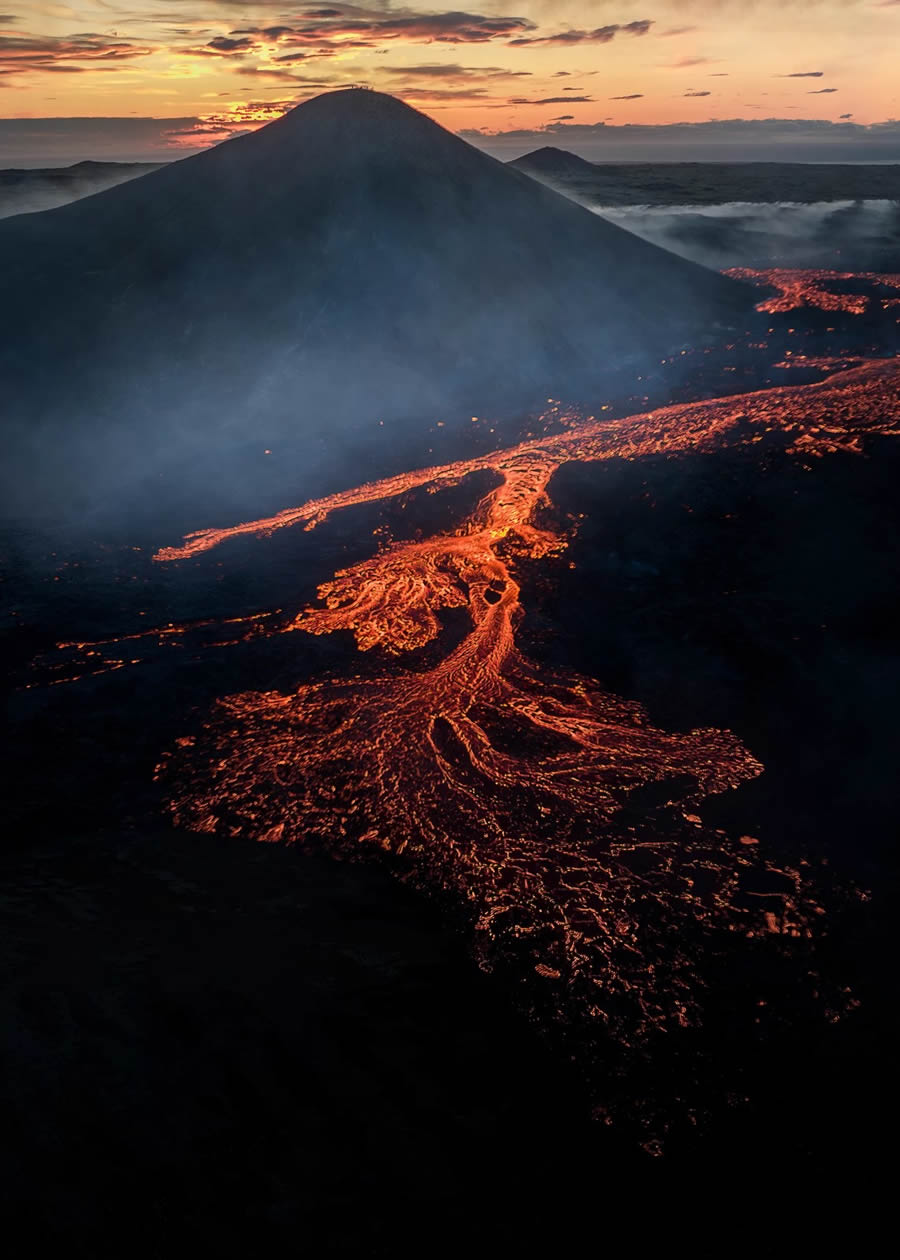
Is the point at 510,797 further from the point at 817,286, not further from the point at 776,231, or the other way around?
the point at 776,231

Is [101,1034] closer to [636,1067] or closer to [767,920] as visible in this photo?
[636,1067]

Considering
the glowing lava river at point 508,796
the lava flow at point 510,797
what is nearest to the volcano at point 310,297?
the glowing lava river at point 508,796

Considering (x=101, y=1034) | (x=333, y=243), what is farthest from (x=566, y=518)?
(x=333, y=243)

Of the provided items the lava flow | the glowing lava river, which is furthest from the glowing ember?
the lava flow

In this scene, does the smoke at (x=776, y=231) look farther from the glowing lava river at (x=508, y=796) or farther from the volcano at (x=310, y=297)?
the glowing lava river at (x=508, y=796)

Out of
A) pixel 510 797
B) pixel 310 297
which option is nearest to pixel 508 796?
pixel 510 797

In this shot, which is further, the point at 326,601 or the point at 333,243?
the point at 333,243

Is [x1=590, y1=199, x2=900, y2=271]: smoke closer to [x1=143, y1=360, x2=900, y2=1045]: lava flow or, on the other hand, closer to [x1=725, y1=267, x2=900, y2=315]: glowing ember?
[x1=725, y1=267, x2=900, y2=315]: glowing ember
